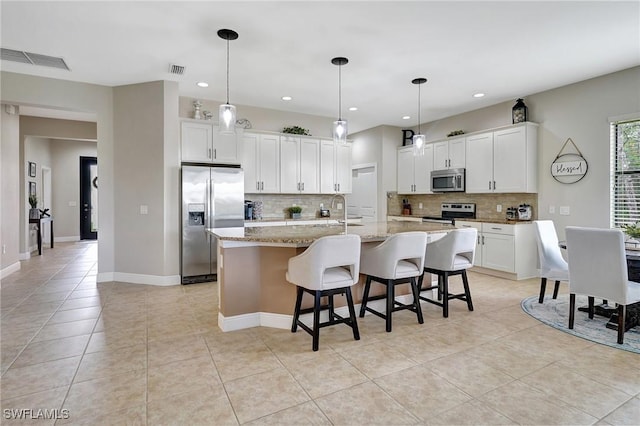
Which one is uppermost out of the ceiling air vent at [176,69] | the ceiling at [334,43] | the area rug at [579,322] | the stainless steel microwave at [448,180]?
the ceiling air vent at [176,69]

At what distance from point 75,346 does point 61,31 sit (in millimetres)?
2928

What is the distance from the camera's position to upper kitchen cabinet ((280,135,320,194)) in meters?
5.91

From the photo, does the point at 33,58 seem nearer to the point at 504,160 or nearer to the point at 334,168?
the point at 334,168

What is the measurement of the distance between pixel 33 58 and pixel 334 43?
344 centimetres

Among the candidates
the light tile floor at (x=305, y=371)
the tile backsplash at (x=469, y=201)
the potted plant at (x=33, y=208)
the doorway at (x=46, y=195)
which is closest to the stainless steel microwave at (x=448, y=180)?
the tile backsplash at (x=469, y=201)

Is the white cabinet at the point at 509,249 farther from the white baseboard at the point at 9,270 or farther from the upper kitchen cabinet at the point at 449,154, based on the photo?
the white baseboard at the point at 9,270

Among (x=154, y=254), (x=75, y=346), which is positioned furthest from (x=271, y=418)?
(x=154, y=254)

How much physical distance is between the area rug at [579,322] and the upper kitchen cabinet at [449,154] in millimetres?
2765

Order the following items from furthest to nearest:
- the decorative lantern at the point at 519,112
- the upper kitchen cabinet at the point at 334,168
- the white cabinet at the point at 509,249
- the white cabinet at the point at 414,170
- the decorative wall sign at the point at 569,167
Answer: the white cabinet at the point at 414,170 → the upper kitchen cabinet at the point at 334,168 → the decorative lantern at the point at 519,112 → the white cabinet at the point at 509,249 → the decorative wall sign at the point at 569,167

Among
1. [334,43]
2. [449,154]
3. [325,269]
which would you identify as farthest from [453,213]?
[325,269]

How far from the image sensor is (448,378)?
2270 mm

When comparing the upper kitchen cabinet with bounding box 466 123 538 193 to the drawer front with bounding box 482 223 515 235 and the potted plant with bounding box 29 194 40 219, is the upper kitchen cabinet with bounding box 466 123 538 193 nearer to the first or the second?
the drawer front with bounding box 482 223 515 235

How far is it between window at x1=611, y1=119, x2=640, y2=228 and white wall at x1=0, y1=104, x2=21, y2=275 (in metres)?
8.41

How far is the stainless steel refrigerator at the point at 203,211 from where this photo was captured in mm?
4750
